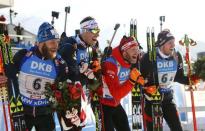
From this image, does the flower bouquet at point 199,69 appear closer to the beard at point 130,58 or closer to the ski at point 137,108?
the ski at point 137,108

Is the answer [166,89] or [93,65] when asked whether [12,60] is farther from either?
[166,89]

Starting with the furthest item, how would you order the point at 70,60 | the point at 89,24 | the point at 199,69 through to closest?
the point at 199,69 < the point at 89,24 < the point at 70,60

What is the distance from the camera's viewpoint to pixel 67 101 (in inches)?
231

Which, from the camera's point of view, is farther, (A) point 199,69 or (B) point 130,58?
(A) point 199,69

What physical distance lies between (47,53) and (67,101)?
657 mm

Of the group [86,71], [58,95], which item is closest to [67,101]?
[58,95]

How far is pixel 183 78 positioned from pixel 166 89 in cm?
49

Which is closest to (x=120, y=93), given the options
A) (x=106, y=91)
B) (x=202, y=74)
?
(x=106, y=91)

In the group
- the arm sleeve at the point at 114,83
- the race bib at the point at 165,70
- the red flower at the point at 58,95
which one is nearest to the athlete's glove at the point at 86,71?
the arm sleeve at the point at 114,83

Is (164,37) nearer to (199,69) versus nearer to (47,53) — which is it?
(199,69)

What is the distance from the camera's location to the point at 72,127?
6051 mm

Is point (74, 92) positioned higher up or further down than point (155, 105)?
higher up

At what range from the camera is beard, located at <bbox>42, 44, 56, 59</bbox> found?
596 cm

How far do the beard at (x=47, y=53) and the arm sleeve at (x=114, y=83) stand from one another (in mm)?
1174
